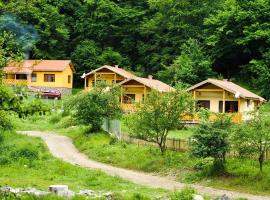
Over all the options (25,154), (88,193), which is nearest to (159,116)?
(25,154)

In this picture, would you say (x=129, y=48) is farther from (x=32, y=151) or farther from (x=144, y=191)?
(x=144, y=191)

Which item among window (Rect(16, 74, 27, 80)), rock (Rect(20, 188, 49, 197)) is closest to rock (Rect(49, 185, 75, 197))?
rock (Rect(20, 188, 49, 197))

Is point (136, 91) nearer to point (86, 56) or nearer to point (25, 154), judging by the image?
point (86, 56)

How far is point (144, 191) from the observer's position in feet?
69.8

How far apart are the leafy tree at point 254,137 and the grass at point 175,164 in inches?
32.0

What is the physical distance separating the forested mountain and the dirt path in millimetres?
22742

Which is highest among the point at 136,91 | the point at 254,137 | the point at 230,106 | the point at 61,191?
the point at 136,91

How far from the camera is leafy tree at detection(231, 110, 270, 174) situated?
22906 mm

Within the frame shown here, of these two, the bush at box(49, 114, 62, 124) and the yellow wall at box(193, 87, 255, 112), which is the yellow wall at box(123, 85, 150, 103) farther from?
the bush at box(49, 114, 62, 124)

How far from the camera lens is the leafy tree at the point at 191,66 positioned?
5656 cm

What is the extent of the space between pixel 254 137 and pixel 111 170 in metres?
7.56

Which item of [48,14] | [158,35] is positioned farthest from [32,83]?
[158,35]

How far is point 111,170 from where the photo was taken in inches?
1043

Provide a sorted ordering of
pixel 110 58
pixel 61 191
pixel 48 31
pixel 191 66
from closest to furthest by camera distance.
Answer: pixel 61 191, pixel 191 66, pixel 110 58, pixel 48 31
